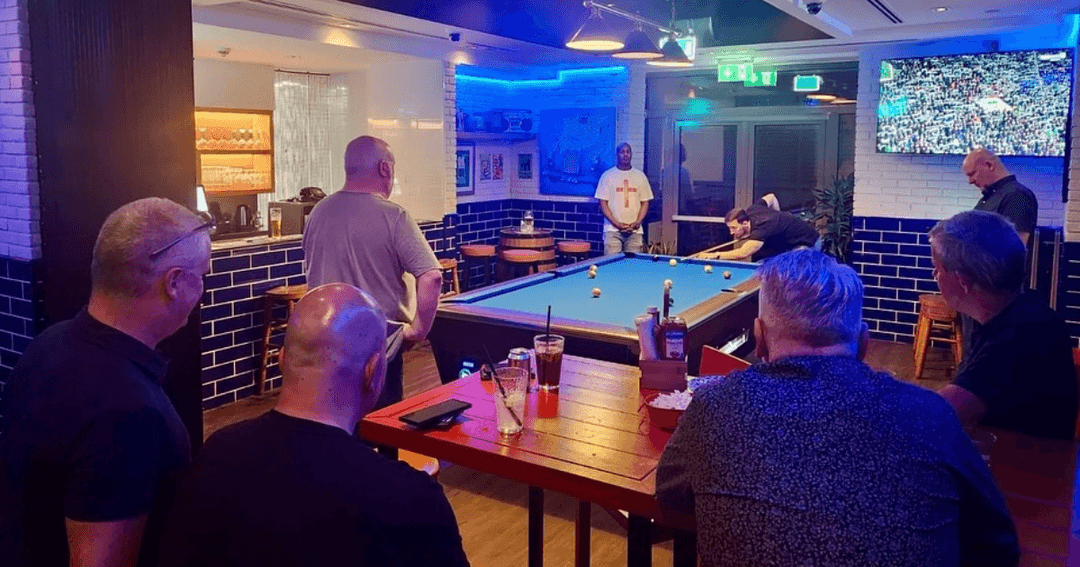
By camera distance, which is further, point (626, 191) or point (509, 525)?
point (626, 191)

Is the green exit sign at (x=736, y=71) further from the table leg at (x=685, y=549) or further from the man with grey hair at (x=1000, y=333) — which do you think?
the table leg at (x=685, y=549)

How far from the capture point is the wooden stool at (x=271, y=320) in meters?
6.19

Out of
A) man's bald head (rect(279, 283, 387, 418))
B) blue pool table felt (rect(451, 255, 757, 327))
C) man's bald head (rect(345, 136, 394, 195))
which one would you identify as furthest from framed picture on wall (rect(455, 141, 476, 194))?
man's bald head (rect(279, 283, 387, 418))

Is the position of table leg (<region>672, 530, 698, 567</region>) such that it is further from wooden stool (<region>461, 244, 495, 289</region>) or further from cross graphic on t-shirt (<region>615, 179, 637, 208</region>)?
cross graphic on t-shirt (<region>615, 179, 637, 208</region>)

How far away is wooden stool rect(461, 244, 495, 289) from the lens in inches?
357

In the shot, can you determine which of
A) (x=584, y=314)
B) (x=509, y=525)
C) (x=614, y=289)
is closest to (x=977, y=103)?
(x=614, y=289)

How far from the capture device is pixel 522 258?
890cm

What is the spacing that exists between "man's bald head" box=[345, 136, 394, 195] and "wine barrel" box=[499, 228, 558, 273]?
5084 mm

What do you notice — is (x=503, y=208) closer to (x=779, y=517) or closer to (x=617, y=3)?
(x=617, y=3)

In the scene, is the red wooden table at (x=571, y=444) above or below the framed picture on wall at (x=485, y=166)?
below

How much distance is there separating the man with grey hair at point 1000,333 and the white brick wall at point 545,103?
760 centimetres

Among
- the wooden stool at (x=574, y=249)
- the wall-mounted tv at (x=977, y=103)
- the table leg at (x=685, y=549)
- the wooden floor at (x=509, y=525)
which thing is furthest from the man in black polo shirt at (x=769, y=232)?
the table leg at (x=685, y=549)

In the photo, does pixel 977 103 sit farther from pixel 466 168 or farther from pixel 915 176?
pixel 466 168

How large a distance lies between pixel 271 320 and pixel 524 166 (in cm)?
495
